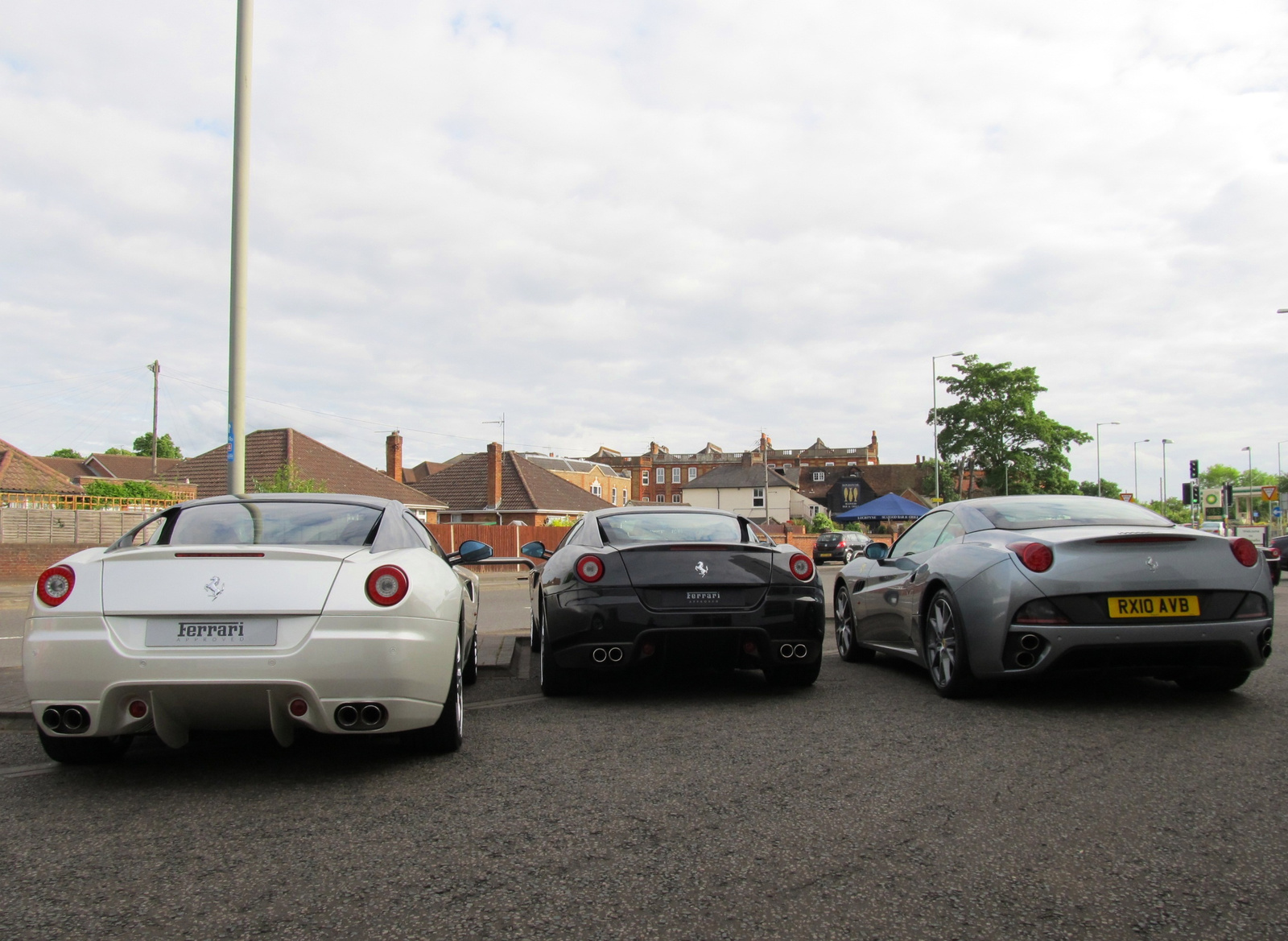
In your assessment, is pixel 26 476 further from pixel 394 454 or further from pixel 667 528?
pixel 667 528

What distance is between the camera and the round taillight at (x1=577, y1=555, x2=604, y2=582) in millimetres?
6199

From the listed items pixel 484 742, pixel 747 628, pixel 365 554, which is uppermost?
pixel 365 554

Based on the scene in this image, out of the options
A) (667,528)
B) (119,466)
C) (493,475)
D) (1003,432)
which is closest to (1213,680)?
(667,528)

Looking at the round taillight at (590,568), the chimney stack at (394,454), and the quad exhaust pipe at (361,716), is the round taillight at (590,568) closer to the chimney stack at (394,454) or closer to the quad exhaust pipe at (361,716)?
the quad exhaust pipe at (361,716)

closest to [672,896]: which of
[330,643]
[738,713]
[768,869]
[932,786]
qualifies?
[768,869]

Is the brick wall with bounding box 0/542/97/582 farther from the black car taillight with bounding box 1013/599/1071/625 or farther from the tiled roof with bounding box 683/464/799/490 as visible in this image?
the tiled roof with bounding box 683/464/799/490

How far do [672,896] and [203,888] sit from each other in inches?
56.6

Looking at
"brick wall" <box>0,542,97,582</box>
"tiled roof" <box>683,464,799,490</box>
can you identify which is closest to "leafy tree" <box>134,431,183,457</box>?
"tiled roof" <box>683,464,799,490</box>

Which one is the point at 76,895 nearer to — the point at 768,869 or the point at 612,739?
the point at 768,869

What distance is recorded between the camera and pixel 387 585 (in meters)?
4.39

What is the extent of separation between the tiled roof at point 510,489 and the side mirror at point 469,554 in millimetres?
44655

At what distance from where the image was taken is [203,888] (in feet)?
10.0

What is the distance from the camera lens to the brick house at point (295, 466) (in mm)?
41156

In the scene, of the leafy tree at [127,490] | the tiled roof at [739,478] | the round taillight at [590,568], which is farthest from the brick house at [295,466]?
the tiled roof at [739,478]
